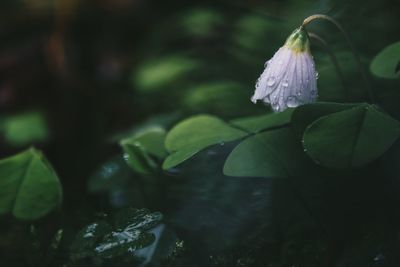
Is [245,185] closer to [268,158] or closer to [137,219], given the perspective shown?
[268,158]

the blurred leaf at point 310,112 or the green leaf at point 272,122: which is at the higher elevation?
the blurred leaf at point 310,112

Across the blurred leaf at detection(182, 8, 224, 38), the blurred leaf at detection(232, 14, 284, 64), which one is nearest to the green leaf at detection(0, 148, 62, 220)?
the blurred leaf at detection(232, 14, 284, 64)

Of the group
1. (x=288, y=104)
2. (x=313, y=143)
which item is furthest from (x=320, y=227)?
(x=288, y=104)

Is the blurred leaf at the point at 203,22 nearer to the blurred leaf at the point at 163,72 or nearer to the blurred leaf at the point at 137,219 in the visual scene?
the blurred leaf at the point at 163,72

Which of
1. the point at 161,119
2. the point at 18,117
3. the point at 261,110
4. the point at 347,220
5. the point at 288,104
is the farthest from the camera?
the point at 18,117

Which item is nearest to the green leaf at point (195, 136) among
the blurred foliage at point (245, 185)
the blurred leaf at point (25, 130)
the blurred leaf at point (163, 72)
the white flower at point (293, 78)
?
the blurred foliage at point (245, 185)

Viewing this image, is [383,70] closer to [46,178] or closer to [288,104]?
[288,104]

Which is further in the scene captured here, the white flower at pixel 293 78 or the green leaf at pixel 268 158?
the white flower at pixel 293 78
